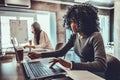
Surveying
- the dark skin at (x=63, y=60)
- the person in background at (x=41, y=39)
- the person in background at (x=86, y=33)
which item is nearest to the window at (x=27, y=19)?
the person in background at (x=41, y=39)

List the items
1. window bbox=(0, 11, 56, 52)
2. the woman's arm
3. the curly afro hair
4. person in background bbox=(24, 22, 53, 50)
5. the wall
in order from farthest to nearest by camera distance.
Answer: window bbox=(0, 11, 56, 52)
the wall
person in background bbox=(24, 22, 53, 50)
the woman's arm
the curly afro hair

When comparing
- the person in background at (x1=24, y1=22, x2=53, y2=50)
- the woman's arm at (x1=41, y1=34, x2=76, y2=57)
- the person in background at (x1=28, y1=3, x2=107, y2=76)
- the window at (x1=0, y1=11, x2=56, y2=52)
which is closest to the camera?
the person in background at (x1=28, y1=3, x2=107, y2=76)

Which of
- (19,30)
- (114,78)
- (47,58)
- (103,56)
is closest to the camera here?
(103,56)

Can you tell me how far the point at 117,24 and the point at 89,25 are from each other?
2115 mm

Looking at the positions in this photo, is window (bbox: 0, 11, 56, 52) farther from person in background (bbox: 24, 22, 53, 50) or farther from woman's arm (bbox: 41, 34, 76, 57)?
woman's arm (bbox: 41, 34, 76, 57)

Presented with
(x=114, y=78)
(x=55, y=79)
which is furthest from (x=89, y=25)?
(x=55, y=79)

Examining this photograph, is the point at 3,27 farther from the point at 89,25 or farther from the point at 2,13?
the point at 89,25

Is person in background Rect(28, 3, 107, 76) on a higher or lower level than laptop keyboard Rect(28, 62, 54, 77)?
higher

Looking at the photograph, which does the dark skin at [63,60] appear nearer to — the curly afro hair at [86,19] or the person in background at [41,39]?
the curly afro hair at [86,19]

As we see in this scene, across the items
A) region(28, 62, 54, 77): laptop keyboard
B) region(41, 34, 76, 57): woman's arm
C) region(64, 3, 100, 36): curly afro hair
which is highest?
region(64, 3, 100, 36): curly afro hair

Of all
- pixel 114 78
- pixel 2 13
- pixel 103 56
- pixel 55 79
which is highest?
pixel 2 13

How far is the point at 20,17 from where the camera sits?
4461 millimetres

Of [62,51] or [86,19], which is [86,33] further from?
[62,51]

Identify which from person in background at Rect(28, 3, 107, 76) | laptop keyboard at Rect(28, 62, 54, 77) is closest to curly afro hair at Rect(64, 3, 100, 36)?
person in background at Rect(28, 3, 107, 76)
